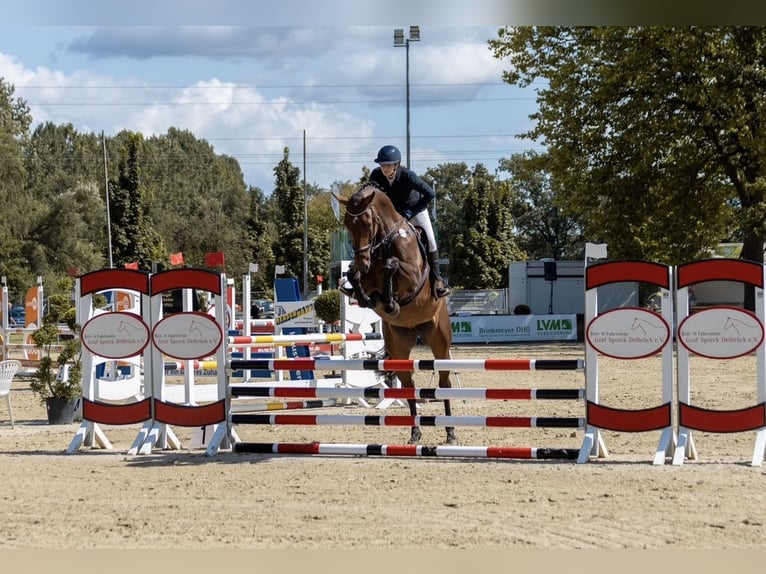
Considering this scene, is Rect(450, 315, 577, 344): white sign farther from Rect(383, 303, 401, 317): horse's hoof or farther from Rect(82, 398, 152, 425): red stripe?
Rect(383, 303, 401, 317): horse's hoof

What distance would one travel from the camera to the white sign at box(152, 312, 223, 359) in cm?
745

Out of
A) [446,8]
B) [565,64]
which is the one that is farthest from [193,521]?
[565,64]

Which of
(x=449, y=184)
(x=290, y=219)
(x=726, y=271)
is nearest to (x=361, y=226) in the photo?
(x=726, y=271)

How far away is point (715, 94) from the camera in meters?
23.0

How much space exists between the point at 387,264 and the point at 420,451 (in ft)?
4.28

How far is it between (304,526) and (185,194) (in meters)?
67.7

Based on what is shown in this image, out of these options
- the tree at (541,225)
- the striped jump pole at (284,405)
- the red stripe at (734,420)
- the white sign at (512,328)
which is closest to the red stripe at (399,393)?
the red stripe at (734,420)

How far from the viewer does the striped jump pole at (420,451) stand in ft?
22.3

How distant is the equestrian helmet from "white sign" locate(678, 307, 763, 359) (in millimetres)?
2311

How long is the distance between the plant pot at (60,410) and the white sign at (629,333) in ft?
18.1

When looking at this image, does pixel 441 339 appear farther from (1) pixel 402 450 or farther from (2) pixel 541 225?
(2) pixel 541 225

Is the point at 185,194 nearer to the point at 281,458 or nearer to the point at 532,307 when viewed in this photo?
the point at 532,307

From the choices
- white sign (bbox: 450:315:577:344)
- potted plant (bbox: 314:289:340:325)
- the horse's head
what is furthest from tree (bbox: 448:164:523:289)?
the horse's head

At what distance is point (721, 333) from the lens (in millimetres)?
6699
